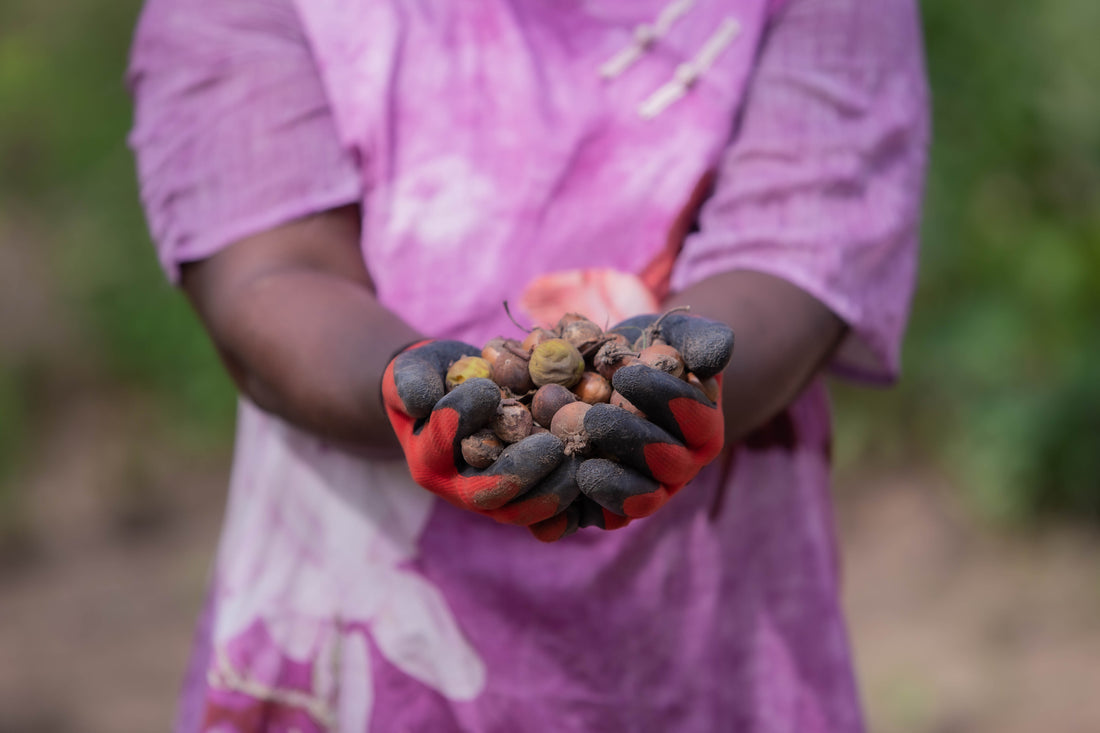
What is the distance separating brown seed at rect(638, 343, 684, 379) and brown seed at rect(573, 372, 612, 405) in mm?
49

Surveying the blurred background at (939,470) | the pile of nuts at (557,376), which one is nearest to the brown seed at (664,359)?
the pile of nuts at (557,376)

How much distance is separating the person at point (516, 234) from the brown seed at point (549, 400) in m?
0.24

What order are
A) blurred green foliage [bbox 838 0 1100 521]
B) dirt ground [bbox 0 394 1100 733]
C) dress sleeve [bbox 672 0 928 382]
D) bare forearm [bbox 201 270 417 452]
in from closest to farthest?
bare forearm [bbox 201 270 417 452]
dress sleeve [bbox 672 0 928 382]
dirt ground [bbox 0 394 1100 733]
blurred green foliage [bbox 838 0 1100 521]

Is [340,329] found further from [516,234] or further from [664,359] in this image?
[664,359]

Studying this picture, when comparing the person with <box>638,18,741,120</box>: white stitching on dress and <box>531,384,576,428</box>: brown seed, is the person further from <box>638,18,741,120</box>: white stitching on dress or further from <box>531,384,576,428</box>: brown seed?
<box>531,384,576,428</box>: brown seed

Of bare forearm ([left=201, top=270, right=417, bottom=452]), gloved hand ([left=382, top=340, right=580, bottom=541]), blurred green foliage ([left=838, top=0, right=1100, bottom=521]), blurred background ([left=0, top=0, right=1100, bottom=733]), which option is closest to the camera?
gloved hand ([left=382, top=340, right=580, bottom=541])

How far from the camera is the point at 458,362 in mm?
855

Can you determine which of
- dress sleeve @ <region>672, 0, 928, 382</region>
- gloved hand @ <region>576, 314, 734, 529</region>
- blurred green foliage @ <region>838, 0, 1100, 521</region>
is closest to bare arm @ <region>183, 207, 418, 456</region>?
gloved hand @ <region>576, 314, 734, 529</region>

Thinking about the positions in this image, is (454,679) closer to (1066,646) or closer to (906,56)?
(906,56)

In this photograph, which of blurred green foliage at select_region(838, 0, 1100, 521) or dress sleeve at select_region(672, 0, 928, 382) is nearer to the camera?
dress sleeve at select_region(672, 0, 928, 382)

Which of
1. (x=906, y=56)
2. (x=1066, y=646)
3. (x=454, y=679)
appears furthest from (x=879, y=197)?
(x=1066, y=646)

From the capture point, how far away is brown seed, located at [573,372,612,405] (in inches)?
34.2

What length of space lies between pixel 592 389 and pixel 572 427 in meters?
0.07

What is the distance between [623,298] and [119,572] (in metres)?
2.90
